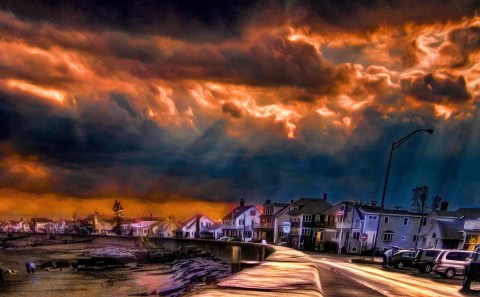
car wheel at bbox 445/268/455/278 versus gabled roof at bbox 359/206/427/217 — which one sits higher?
gabled roof at bbox 359/206/427/217

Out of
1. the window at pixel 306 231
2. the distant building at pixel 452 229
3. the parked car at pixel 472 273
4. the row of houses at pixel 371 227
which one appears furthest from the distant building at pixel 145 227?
the parked car at pixel 472 273

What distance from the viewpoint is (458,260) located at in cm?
2892

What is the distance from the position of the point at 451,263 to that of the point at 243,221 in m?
96.8

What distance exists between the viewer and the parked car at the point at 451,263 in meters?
28.6

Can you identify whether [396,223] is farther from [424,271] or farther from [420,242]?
[424,271]

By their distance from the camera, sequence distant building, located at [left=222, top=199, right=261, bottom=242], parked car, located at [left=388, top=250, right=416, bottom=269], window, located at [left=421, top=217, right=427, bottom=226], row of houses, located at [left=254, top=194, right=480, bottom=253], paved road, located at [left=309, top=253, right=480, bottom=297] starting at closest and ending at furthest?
paved road, located at [left=309, top=253, right=480, bottom=297] → parked car, located at [left=388, top=250, right=416, bottom=269] → row of houses, located at [left=254, top=194, right=480, bottom=253] → window, located at [left=421, top=217, right=427, bottom=226] → distant building, located at [left=222, top=199, right=261, bottom=242]

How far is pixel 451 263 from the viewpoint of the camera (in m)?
28.6

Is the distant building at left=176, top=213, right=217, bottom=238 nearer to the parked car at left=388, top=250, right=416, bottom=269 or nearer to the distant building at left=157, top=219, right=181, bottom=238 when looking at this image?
the distant building at left=157, top=219, right=181, bottom=238

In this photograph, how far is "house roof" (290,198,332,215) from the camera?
98.1 m

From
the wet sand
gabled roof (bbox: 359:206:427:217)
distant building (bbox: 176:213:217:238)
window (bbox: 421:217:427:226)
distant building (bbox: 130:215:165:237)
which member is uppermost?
gabled roof (bbox: 359:206:427:217)

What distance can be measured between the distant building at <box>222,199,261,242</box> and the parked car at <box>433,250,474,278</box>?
3641 inches

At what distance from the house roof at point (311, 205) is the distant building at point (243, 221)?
20.1 m

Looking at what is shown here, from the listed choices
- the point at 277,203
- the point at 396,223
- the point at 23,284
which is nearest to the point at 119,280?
the point at 23,284

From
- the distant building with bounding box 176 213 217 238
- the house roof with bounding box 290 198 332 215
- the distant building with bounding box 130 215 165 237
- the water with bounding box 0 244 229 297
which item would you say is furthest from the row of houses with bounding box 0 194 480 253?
the distant building with bounding box 130 215 165 237
